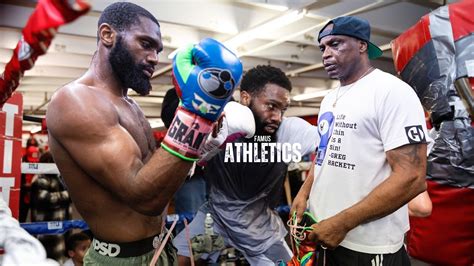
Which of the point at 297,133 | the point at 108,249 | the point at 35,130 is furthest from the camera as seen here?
the point at 35,130


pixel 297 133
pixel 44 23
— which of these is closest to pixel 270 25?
pixel 297 133

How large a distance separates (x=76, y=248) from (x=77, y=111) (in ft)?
8.16

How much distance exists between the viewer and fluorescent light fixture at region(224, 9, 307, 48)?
448 cm

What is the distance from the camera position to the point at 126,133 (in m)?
1.18

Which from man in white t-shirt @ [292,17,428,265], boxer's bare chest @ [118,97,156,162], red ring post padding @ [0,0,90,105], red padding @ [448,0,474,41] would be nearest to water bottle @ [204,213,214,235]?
man in white t-shirt @ [292,17,428,265]

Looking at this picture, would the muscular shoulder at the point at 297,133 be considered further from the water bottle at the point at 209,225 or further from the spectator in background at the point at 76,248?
the spectator in background at the point at 76,248

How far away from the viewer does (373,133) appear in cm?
152

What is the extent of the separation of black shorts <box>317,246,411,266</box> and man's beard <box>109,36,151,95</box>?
96cm

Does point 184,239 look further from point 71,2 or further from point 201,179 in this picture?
point 71,2

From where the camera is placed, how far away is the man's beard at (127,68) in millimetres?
1321

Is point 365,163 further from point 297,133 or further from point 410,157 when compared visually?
point 297,133

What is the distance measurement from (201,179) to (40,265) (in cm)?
312

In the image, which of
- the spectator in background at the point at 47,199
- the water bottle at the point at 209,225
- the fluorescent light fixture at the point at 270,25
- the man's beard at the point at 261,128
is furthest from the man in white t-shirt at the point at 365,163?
the spectator in background at the point at 47,199

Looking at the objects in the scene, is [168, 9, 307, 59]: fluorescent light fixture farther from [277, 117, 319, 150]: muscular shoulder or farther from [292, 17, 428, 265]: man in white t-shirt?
[292, 17, 428, 265]: man in white t-shirt
